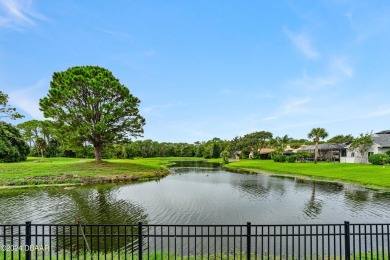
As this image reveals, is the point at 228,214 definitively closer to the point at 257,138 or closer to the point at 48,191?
the point at 48,191

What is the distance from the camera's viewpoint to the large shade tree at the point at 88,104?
3747 centimetres

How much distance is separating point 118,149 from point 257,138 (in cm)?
5385

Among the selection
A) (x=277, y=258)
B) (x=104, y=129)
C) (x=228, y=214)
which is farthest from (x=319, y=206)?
(x=104, y=129)

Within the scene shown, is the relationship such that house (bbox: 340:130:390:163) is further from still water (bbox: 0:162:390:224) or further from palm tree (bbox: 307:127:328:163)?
still water (bbox: 0:162:390:224)

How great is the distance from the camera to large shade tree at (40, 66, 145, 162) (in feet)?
123

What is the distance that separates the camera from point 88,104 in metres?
39.7

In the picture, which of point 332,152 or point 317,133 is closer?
point 317,133

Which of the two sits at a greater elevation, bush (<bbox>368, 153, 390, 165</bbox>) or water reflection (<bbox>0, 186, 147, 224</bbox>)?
bush (<bbox>368, 153, 390, 165</bbox>)

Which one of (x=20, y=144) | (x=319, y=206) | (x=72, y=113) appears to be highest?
(x=72, y=113)

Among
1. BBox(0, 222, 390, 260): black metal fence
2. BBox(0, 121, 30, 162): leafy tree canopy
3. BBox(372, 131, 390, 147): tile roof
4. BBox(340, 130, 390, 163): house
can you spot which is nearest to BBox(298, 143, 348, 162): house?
BBox(340, 130, 390, 163): house

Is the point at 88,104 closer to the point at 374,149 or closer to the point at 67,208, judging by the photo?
the point at 67,208

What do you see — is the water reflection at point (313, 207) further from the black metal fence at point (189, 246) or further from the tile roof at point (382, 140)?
the tile roof at point (382, 140)

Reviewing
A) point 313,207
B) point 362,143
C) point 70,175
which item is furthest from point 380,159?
point 70,175

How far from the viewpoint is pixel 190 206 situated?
1870 centimetres
